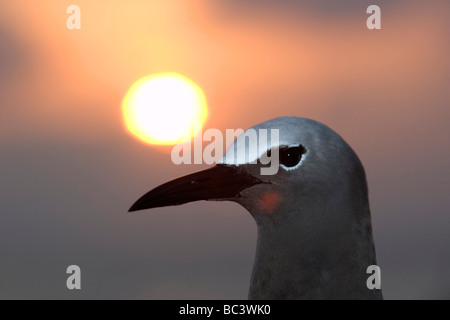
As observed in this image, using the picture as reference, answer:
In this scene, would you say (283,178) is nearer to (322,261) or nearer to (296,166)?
(296,166)

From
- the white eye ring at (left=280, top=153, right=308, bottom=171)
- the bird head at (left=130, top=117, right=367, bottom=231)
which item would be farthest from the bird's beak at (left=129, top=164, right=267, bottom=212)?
the white eye ring at (left=280, top=153, right=308, bottom=171)

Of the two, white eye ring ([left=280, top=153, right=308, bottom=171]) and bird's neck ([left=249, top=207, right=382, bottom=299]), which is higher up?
white eye ring ([left=280, top=153, right=308, bottom=171])

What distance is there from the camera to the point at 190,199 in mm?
4527

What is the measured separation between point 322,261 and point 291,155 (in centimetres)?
85

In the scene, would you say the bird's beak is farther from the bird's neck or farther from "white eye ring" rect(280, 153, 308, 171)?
the bird's neck

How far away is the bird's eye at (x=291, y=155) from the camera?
14.4 feet

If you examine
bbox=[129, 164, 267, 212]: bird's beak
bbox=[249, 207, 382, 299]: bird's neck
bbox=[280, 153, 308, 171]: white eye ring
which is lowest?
bbox=[249, 207, 382, 299]: bird's neck

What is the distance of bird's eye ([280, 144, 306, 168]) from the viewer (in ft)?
14.4

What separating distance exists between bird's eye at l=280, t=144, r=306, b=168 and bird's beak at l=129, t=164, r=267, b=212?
0.93 feet

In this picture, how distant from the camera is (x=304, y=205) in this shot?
4379 millimetres

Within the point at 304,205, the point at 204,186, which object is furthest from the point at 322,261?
the point at 204,186

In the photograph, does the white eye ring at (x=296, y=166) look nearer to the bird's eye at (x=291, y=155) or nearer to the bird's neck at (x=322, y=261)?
the bird's eye at (x=291, y=155)
